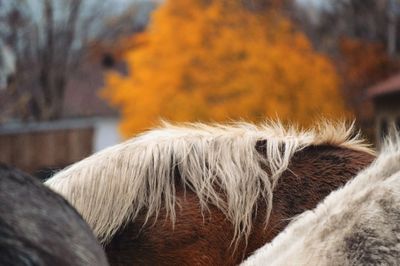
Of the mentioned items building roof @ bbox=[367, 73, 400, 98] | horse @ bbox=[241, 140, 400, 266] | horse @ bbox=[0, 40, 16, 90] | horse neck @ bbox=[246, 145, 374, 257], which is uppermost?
horse @ bbox=[241, 140, 400, 266]

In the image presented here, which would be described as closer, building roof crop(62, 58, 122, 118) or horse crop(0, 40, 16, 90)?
horse crop(0, 40, 16, 90)

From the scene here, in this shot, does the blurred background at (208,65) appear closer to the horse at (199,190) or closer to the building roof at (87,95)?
the building roof at (87,95)

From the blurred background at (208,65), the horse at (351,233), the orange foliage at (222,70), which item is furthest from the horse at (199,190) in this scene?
the orange foliage at (222,70)

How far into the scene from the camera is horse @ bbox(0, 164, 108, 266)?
1875 mm

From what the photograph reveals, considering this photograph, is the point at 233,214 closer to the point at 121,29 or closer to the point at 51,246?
the point at 51,246

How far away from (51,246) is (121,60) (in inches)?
2173

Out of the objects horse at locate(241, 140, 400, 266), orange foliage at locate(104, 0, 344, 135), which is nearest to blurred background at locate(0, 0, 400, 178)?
orange foliage at locate(104, 0, 344, 135)

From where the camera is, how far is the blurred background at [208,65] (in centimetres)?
2577

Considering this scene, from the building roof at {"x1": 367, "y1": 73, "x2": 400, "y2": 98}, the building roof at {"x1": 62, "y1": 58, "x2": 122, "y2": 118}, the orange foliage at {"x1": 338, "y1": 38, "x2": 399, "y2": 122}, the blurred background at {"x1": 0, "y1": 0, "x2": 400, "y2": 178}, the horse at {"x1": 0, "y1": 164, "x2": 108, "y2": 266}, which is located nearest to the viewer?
the horse at {"x1": 0, "y1": 164, "x2": 108, "y2": 266}

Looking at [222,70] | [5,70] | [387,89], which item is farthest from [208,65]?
[5,70]

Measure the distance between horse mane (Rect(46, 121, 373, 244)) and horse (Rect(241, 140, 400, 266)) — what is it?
1552 mm

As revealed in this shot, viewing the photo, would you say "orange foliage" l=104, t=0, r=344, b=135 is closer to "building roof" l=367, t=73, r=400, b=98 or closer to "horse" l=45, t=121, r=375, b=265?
"building roof" l=367, t=73, r=400, b=98

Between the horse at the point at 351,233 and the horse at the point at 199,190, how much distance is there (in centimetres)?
153

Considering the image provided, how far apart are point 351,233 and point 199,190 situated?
1.81m
